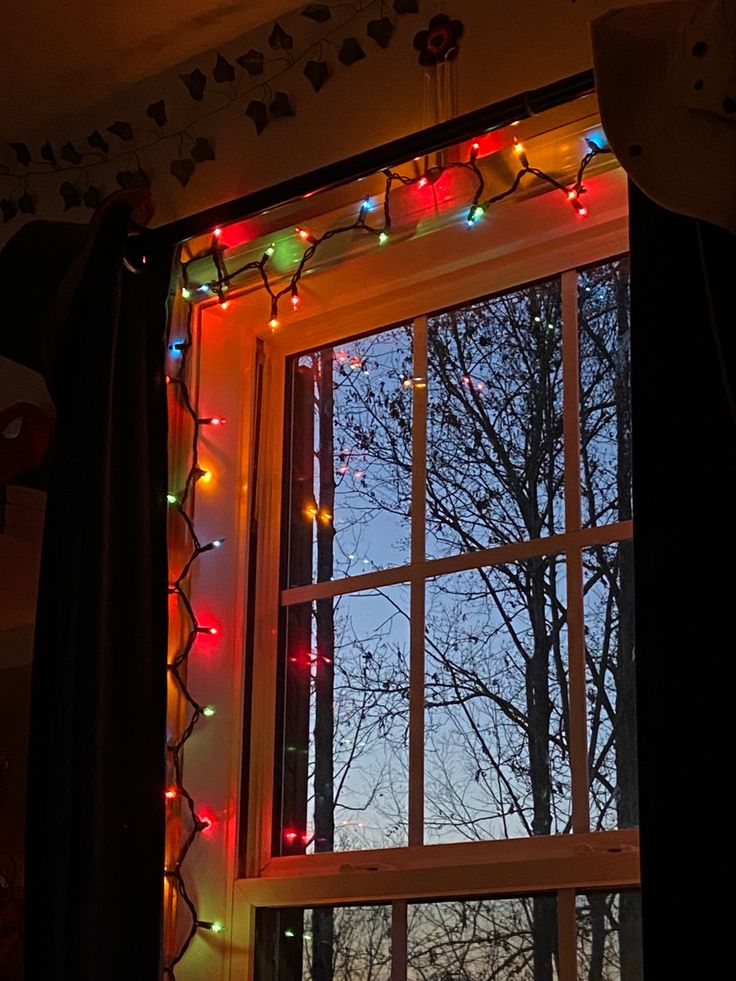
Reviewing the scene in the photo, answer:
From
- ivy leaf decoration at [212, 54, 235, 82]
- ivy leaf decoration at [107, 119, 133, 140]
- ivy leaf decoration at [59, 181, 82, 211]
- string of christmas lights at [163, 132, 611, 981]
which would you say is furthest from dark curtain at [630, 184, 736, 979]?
ivy leaf decoration at [59, 181, 82, 211]

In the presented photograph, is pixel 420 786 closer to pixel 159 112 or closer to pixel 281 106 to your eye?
pixel 281 106

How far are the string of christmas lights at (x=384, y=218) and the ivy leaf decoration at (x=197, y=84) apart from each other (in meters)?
0.38

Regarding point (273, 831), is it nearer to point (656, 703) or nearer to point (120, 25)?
point (656, 703)

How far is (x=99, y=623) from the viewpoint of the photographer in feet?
6.76

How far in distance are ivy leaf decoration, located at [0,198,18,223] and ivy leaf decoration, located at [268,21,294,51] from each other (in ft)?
2.47

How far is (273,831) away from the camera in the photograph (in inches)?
88.1

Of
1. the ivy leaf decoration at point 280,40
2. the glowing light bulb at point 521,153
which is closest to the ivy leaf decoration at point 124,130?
the ivy leaf decoration at point 280,40

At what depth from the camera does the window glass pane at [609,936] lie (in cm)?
177

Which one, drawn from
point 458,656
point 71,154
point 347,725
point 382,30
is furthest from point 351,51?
point 347,725

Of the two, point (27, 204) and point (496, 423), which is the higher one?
point (27, 204)

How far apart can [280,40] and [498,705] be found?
1.28 m

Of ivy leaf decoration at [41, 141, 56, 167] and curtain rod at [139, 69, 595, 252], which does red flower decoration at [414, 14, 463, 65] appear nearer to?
curtain rod at [139, 69, 595, 252]

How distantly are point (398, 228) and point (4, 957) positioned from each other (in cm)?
139

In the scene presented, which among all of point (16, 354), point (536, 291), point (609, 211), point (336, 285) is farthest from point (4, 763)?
point (609, 211)
